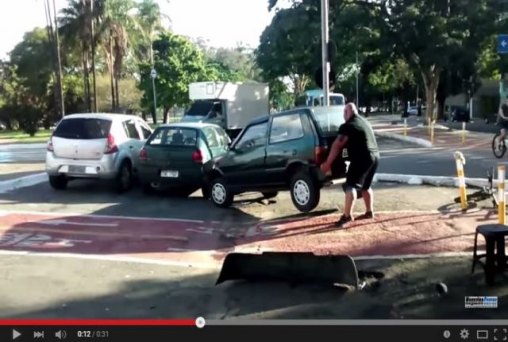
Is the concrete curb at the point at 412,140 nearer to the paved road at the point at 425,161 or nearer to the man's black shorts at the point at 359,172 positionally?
the paved road at the point at 425,161

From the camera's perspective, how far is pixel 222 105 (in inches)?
Answer: 1036

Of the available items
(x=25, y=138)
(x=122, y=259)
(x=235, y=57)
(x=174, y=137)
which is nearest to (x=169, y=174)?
(x=174, y=137)

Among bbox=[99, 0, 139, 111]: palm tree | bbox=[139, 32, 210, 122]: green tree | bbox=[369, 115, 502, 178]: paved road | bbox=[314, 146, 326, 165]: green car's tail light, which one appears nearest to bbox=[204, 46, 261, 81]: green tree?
bbox=[139, 32, 210, 122]: green tree

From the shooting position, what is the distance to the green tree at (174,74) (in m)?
50.7

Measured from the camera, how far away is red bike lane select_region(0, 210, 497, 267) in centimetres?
657

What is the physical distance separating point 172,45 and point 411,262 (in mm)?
51778

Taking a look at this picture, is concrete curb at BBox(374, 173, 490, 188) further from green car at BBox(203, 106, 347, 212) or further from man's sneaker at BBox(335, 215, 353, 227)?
man's sneaker at BBox(335, 215, 353, 227)

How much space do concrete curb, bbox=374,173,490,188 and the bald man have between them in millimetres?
3384

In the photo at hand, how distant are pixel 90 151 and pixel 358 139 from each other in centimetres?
578

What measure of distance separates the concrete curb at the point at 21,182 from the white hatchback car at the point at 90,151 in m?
1.06
